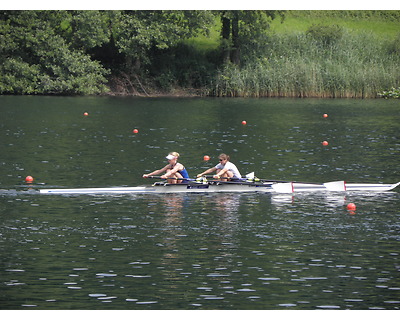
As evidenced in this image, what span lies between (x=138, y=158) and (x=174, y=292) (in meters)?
18.7

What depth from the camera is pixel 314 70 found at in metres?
65.4

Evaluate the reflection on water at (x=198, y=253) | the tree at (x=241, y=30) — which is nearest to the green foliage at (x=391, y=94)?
the tree at (x=241, y=30)

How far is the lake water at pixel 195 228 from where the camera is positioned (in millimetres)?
15770

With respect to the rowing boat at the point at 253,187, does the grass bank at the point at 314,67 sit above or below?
above

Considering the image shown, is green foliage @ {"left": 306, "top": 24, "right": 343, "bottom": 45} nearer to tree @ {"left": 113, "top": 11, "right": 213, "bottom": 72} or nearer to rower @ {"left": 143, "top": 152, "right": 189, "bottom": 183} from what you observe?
tree @ {"left": 113, "top": 11, "right": 213, "bottom": 72}

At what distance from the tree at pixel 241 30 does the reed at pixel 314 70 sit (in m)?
1.67

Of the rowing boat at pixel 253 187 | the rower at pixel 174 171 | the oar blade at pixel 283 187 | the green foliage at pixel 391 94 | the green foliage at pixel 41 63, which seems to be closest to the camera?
the oar blade at pixel 283 187

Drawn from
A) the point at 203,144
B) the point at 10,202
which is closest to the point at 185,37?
the point at 203,144

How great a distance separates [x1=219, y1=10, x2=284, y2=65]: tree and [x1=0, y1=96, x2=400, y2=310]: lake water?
97.2 ft

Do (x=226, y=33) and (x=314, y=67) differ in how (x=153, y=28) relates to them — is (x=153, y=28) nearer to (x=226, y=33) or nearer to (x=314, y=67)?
(x=226, y=33)

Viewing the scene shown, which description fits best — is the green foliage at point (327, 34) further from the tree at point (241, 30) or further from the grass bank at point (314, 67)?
the tree at point (241, 30)

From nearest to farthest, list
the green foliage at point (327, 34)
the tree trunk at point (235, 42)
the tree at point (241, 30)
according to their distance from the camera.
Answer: the tree at point (241, 30) → the green foliage at point (327, 34) → the tree trunk at point (235, 42)

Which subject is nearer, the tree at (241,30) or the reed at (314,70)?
the reed at (314,70)

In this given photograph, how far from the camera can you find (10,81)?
67312 millimetres
